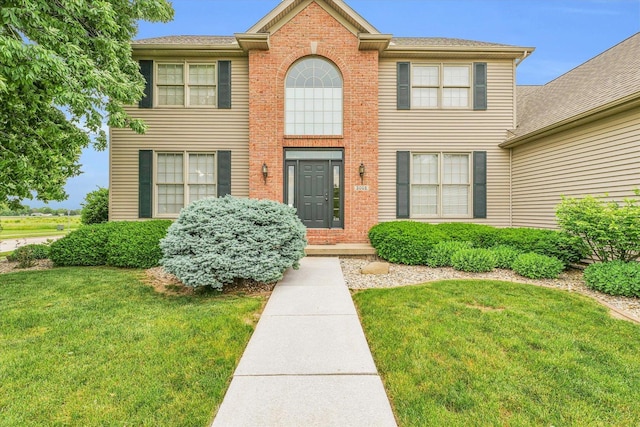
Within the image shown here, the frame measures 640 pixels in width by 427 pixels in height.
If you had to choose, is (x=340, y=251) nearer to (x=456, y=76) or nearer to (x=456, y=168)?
(x=456, y=168)

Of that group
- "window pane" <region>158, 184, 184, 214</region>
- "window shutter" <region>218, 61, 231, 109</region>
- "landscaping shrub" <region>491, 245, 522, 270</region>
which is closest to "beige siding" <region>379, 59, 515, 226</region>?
"landscaping shrub" <region>491, 245, 522, 270</region>

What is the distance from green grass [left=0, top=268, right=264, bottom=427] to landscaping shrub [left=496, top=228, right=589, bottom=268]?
5851mm

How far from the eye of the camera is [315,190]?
892 cm

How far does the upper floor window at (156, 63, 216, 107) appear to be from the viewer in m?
9.07

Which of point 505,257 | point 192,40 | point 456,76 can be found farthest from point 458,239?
point 192,40

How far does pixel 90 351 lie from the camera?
3.12 meters

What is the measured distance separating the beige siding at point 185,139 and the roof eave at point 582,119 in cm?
777

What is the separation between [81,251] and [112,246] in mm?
905

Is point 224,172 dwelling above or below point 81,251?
above

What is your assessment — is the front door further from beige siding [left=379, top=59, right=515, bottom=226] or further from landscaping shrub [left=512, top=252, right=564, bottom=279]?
landscaping shrub [left=512, top=252, right=564, bottom=279]

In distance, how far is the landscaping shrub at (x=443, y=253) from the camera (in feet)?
21.9

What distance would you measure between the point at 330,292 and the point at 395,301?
1033mm

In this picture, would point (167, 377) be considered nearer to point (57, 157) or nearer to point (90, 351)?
point (90, 351)

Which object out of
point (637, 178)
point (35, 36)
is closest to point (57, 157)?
point (35, 36)
